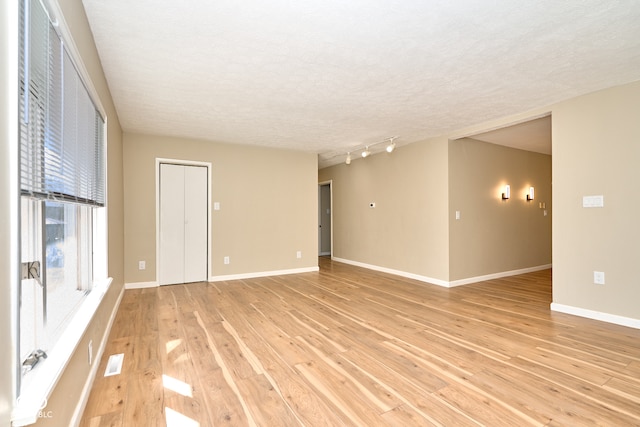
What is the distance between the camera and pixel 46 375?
1.19 meters

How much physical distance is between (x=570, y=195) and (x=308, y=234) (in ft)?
13.3

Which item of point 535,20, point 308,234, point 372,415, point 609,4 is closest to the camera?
point 372,415

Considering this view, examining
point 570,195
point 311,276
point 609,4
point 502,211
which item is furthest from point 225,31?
point 502,211

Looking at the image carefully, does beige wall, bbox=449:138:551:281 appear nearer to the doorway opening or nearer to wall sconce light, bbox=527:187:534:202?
wall sconce light, bbox=527:187:534:202

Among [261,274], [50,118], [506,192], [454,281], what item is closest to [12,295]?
[50,118]

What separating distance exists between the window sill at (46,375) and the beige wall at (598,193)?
4433 millimetres

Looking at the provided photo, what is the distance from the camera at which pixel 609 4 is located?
6.17ft

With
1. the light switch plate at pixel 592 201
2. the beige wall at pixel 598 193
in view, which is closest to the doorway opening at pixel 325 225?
the beige wall at pixel 598 193

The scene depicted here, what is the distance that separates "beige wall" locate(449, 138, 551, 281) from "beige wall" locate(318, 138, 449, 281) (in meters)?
0.22

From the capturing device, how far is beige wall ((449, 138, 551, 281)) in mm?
4918

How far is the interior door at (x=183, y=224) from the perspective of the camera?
4934mm

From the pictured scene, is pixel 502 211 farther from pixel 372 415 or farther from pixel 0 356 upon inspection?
pixel 0 356

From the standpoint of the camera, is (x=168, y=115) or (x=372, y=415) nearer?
(x=372, y=415)

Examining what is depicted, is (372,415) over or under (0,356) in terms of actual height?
under
